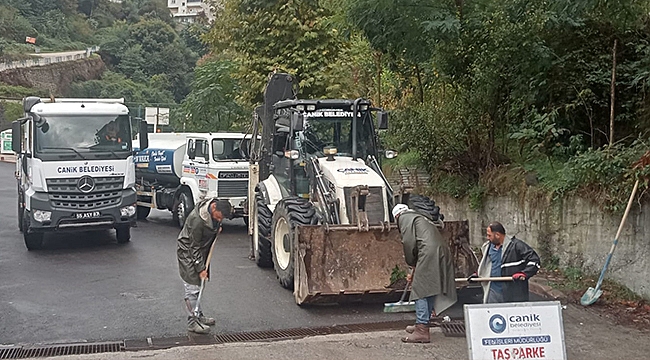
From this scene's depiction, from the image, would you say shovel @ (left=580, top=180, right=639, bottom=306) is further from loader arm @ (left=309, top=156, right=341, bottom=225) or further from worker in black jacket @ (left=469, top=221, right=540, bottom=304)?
loader arm @ (left=309, top=156, right=341, bottom=225)

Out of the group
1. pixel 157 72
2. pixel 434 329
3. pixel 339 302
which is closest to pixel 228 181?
pixel 339 302

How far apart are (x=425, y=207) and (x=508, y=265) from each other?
8.92ft

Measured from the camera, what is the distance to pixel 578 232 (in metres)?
10.1

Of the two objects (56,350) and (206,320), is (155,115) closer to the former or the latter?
(206,320)

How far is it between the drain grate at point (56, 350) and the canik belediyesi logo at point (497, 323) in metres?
4.06

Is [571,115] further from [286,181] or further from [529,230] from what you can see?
[286,181]

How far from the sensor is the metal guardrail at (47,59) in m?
69.0

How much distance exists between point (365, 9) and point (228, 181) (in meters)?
5.56

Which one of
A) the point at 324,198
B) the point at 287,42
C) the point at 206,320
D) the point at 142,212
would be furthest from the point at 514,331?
the point at 142,212

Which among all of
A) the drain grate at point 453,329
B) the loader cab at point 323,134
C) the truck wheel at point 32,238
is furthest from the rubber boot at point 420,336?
the truck wheel at point 32,238

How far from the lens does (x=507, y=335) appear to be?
5.83 m

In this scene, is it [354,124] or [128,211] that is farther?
[128,211]

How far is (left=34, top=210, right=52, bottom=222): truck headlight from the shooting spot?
1259 centimetres

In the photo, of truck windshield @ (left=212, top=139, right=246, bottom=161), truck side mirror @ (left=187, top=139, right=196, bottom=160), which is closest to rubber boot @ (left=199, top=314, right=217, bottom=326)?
truck windshield @ (left=212, top=139, right=246, bottom=161)
